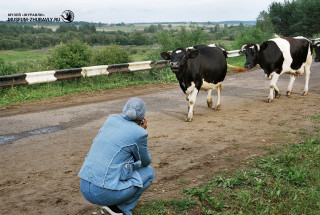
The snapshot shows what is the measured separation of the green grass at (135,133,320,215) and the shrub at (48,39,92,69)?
10305mm

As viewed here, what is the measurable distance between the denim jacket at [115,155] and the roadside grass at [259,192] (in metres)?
0.72

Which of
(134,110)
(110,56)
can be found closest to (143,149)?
(134,110)

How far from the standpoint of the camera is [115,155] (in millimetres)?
4051

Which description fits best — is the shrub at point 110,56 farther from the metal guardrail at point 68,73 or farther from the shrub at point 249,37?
the shrub at point 249,37

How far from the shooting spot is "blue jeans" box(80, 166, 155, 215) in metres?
4.05

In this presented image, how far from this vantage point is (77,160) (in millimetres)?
6410

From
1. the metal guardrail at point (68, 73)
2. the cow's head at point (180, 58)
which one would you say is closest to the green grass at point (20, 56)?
the metal guardrail at point (68, 73)

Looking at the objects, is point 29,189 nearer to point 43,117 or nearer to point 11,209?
point 11,209

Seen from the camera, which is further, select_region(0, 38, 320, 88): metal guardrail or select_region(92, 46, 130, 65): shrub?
select_region(92, 46, 130, 65): shrub

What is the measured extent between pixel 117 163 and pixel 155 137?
11.9 feet

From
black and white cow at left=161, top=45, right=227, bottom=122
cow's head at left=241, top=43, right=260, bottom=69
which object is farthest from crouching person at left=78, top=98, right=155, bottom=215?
cow's head at left=241, top=43, right=260, bottom=69

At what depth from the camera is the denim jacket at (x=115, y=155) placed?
402cm

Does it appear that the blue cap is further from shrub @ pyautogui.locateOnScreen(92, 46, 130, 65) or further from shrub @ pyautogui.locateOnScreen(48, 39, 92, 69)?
shrub @ pyautogui.locateOnScreen(92, 46, 130, 65)

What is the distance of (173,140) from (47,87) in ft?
22.2
